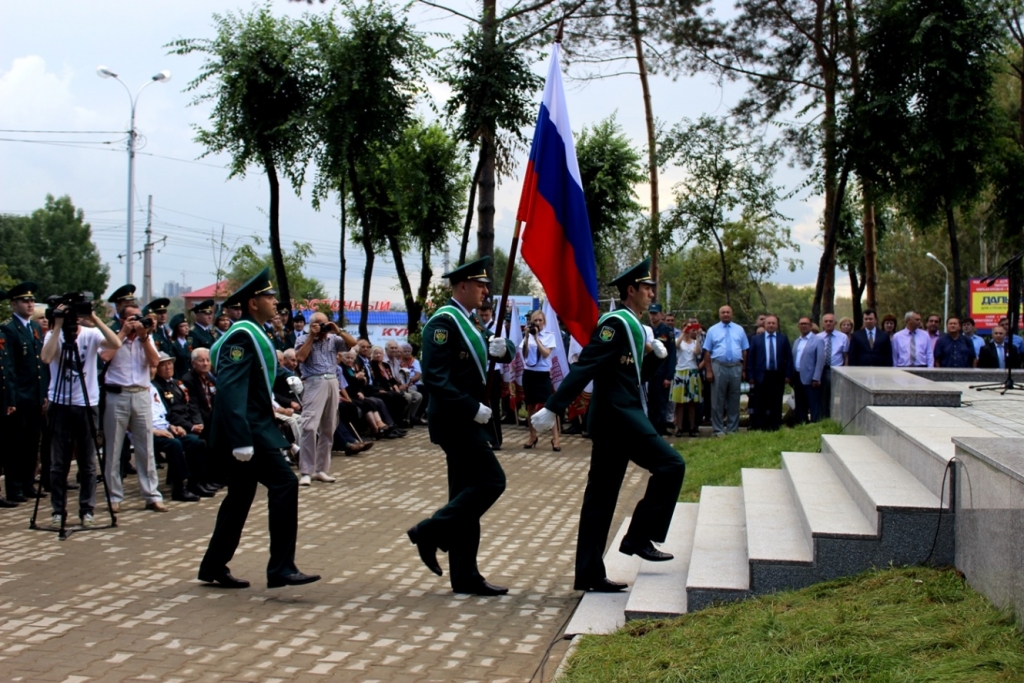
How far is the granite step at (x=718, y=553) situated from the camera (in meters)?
6.12

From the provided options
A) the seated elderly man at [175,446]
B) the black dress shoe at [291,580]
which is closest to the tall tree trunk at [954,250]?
the seated elderly man at [175,446]

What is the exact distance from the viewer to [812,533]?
6.11 meters

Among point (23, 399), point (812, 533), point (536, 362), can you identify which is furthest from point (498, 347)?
point (536, 362)

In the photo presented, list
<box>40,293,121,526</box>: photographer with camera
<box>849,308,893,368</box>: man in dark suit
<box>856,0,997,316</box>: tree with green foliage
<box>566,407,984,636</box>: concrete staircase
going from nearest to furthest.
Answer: <box>566,407,984,636</box>: concrete staircase < <box>40,293,121,526</box>: photographer with camera < <box>849,308,893,368</box>: man in dark suit < <box>856,0,997,316</box>: tree with green foliage

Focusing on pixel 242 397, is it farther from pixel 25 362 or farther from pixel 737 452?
pixel 737 452

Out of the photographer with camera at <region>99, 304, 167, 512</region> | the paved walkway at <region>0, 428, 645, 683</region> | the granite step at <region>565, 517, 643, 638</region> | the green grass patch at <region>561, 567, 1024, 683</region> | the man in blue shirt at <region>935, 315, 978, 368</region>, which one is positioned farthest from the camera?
the man in blue shirt at <region>935, 315, 978, 368</region>

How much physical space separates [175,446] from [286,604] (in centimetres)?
459

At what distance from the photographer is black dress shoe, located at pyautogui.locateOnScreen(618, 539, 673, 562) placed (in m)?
6.95

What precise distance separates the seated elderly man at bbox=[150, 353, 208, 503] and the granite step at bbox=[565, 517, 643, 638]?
515cm

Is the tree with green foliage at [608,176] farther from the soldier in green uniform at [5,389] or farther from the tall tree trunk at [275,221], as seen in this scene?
the soldier in green uniform at [5,389]

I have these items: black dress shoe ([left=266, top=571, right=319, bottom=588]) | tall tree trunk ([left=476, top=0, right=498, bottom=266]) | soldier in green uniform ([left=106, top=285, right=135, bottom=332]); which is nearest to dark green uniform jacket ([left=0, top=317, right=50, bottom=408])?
soldier in green uniform ([left=106, top=285, right=135, bottom=332])

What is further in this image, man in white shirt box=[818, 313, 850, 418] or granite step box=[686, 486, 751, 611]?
man in white shirt box=[818, 313, 850, 418]

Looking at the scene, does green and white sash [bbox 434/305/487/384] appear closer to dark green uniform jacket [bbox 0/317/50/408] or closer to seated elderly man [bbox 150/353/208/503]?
seated elderly man [bbox 150/353/208/503]

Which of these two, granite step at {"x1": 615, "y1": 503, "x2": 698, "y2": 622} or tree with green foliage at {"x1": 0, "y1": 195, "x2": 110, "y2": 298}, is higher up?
tree with green foliage at {"x1": 0, "y1": 195, "x2": 110, "y2": 298}
